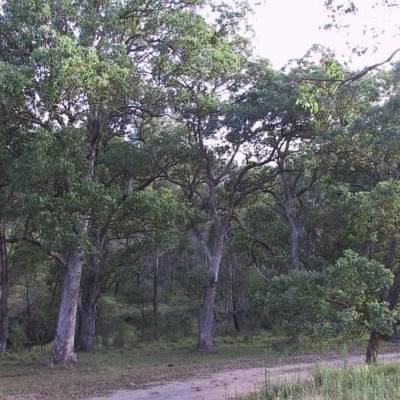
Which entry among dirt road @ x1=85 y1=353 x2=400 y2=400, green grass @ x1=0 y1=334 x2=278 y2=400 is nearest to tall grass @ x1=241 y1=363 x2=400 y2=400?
dirt road @ x1=85 y1=353 x2=400 y2=400

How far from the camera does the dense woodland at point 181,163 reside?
10.8 meters

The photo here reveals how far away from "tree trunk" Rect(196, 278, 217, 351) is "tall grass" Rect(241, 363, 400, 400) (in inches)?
613

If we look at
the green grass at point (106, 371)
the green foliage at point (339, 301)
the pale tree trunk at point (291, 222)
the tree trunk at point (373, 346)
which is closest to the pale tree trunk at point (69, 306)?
the green grass at point (106, 371)

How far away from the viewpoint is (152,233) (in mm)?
20688

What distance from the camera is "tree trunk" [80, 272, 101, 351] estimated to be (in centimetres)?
2552

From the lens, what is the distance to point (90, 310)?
2592 cm

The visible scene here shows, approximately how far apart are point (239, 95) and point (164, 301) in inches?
898

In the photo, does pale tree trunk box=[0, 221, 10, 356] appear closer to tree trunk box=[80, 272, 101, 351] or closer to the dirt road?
tree trunk box=[80, 272, 101, 351]

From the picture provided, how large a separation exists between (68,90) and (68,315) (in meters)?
7.67

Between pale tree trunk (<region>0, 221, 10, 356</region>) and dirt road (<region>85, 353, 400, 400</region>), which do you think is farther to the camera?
pale tree trunk (<region>0, 221, 10, 356</region>)

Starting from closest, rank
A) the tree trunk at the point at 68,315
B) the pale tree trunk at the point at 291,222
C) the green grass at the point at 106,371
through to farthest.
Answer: the green grass at the point at 106,371 → the tree trunk at the point at 68,315 → the pale tree trunk at the point at 291,222

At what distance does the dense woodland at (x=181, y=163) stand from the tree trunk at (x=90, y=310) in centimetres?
8

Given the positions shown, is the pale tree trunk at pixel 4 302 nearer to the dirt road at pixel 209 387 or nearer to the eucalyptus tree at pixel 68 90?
the eucalyptus tree at pixel 68 90

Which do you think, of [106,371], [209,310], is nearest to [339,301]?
[106,371]
